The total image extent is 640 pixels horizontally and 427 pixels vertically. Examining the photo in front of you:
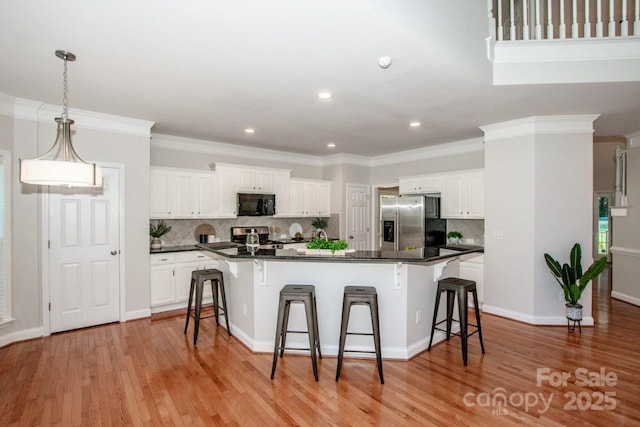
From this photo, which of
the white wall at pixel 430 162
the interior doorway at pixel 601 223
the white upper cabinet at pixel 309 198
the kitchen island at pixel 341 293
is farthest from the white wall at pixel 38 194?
the interior doorway at pixel 601 223

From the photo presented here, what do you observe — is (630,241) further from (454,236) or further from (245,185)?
(245,185)

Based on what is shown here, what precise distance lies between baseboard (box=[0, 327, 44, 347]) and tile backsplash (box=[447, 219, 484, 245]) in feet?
19.9

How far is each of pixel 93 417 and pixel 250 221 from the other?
4.16 meters

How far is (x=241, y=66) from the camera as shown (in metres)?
2.82

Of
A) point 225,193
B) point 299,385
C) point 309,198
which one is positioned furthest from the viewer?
point 309,198

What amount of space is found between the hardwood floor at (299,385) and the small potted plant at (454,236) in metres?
2.13

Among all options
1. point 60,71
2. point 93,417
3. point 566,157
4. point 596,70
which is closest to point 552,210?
point 566,157

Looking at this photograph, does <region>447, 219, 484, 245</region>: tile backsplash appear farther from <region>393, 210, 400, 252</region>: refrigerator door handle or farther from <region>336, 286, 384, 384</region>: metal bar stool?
<region>336, 286, 384, 384</region>: metal bar stool

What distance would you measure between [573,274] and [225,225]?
5.13 meters

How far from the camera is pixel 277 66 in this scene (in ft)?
9.21

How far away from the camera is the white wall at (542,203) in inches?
167

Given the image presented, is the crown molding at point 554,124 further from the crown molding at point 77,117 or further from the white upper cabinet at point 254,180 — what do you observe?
the crown molding at point 77,117

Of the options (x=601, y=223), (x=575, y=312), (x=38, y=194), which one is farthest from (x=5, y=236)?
(x=601, y=223)

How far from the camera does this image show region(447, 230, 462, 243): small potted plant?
19.0ft
